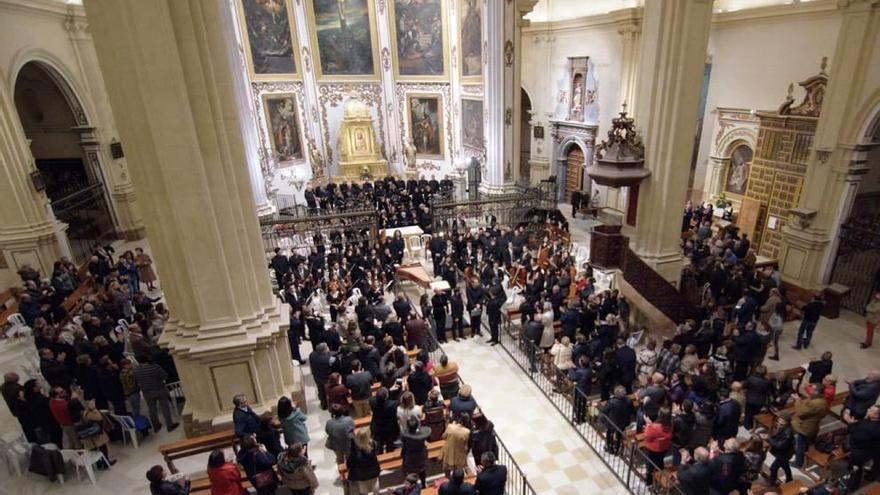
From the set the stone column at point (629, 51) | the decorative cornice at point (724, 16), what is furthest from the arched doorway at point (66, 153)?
the stone column at point (629, 51)

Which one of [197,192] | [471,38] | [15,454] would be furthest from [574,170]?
[15,454]

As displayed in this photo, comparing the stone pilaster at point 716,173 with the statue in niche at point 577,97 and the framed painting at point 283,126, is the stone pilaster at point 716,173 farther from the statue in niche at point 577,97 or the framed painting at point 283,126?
the framed painting at point 283,126

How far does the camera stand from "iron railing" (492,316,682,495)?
252 inches

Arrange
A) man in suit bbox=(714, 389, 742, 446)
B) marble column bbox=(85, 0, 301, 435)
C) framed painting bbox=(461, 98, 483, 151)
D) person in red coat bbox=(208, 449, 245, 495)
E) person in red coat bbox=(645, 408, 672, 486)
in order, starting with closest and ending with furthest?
person in red coat bbox=(208, 449, 245, 495) → marble column bbox=(85, 0, 301, 435) → person in red coat bbox=(645, 408, 672, 486) → man in suit bbox=(714, 389, 742, 446) → framed painting bbox=(461, 98, 483, 151)

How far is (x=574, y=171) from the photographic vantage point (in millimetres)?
19891

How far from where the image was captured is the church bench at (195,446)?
243 inches

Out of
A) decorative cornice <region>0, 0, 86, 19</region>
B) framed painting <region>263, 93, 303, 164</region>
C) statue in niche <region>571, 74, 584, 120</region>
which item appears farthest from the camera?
framed painting <region>263, 93, 303, 164</region>

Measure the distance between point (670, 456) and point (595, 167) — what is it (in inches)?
227

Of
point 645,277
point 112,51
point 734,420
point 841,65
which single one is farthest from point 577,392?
point 841,65

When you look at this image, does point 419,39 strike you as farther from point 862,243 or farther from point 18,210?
point 862,243

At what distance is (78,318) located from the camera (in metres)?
9.55

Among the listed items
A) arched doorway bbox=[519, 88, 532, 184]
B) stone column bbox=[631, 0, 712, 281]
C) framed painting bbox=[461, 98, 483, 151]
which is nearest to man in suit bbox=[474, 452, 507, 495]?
stone column bbox=[631, 0, 712, 281]

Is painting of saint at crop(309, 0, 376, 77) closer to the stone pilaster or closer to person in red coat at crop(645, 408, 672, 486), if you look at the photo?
the stone pilaster

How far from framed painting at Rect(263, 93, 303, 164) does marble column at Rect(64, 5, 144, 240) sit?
563 cm
